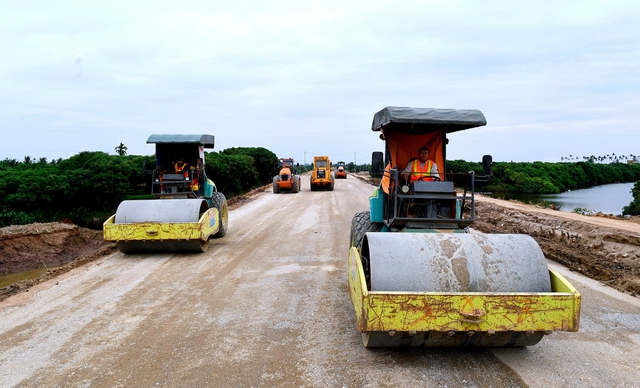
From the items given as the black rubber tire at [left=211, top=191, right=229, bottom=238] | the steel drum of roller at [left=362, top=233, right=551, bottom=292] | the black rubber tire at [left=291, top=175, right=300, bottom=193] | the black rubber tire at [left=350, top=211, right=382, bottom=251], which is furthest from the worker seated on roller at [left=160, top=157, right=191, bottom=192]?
the black rubber tire at [left=291, top=175, right=300, bottom=193]

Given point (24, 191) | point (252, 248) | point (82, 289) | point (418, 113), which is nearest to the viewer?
point (418, 113)

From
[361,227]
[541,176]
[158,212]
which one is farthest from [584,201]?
[158,212]

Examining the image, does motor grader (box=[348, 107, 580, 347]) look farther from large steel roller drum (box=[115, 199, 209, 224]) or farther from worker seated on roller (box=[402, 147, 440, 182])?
large steel roller drum (box=[115, 199, 209, 224])

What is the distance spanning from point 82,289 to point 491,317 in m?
5.75

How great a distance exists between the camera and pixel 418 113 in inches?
234

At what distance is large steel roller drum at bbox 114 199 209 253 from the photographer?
8719 mm

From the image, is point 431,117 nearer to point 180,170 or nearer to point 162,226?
point 162,226

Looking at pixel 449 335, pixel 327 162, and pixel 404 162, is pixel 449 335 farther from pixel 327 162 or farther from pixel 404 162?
pixel 327 162

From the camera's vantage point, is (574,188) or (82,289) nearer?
(82,289)

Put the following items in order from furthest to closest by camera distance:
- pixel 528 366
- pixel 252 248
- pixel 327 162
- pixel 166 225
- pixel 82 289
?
1. pixel 327 162
2. pixel 252 248
3. pixel 166 225
4. pixel 82 289
5. pixel 528 366

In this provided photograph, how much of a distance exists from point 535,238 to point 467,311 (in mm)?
8984

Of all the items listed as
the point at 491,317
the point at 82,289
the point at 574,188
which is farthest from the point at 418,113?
the point at 574,188

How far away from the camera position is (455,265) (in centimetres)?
418

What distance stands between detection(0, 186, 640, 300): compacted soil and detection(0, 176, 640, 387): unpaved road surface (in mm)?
642
